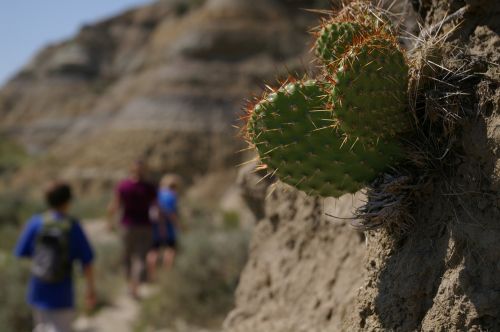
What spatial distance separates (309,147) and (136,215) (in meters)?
6.84

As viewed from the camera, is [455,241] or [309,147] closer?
[455,241]

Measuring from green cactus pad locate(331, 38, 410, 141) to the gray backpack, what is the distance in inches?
150

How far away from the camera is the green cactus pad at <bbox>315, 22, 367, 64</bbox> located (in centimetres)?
240

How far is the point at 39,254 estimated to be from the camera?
17.4ft

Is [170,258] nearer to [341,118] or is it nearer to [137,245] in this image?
[137,245]

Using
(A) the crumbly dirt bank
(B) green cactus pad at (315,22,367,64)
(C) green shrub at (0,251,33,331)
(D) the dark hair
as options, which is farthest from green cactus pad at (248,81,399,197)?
(C) green shrub at (0,251,33,331)

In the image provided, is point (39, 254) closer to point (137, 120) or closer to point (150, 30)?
point (137, 120)

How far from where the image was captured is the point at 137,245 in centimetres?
909

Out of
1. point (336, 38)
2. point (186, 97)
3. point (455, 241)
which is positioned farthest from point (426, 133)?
point (186, 97)

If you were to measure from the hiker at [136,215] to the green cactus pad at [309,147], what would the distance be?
257 inches

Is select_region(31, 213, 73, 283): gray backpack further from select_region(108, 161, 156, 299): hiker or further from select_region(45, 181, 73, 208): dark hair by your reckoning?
select_region(108, 161, 156, 299): hiker

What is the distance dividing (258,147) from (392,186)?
503mm

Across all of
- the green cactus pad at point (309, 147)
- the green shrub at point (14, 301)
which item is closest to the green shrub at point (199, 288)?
the green shrub at point (14, 301)

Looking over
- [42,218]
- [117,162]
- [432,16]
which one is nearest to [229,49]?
[117,162]
